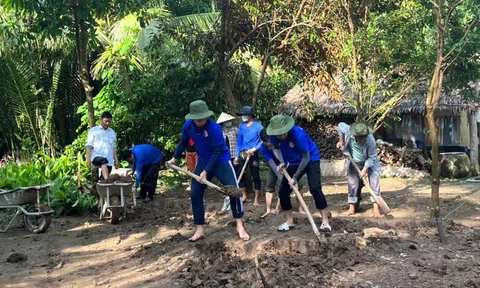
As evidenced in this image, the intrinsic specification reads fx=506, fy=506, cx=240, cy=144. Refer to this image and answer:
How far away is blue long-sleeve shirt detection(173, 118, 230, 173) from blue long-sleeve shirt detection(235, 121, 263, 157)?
220 centimetres

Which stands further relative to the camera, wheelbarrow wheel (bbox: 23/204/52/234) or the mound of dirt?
wheelbarrow wheel (bbox: 23/204/52/234)

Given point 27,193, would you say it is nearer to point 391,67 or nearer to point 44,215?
Result: point 44,215

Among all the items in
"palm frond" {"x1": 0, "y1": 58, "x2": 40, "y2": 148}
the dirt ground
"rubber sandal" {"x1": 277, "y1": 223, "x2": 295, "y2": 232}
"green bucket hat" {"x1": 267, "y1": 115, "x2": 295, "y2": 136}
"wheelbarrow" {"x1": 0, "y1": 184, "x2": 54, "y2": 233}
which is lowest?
the dirt ground

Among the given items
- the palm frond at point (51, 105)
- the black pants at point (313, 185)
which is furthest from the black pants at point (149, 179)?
the palm frond at point (51, 105)

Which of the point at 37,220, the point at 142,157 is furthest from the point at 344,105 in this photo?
the point at 37,220

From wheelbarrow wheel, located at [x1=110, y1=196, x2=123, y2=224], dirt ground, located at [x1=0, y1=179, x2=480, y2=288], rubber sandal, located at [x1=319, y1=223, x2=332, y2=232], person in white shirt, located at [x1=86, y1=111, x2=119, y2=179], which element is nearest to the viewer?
dirt ground, located at [x1=0, y1=179, x2=480, y2=288]

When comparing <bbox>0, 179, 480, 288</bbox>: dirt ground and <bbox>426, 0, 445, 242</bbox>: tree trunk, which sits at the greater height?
<bbox>426, 0, 445, 242</bbox>: tree trunk

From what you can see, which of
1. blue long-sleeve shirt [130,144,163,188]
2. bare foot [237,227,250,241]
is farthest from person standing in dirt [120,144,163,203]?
bare foot [237,227,250,241]

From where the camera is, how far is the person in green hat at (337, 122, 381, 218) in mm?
7484

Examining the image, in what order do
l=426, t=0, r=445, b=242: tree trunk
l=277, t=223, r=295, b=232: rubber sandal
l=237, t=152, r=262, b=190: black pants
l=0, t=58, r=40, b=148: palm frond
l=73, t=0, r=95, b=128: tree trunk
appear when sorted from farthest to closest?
l=0, t=58, r=40, b=148: palm frond
l=237, t=152, r=262, b=190: black pants
l=73, t=0, r=95, b=128: tree trunk
l=277, t=223, r=295, b=232: rubber sandal
l=426, t=0, r=445, b=242: tree trunk

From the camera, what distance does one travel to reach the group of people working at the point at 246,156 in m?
6.29

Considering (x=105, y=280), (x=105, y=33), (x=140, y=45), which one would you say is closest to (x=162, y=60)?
(x=140, y=45)

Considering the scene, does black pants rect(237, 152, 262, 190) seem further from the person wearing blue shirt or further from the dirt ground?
the dirt ground

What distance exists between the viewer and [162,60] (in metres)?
13.1
